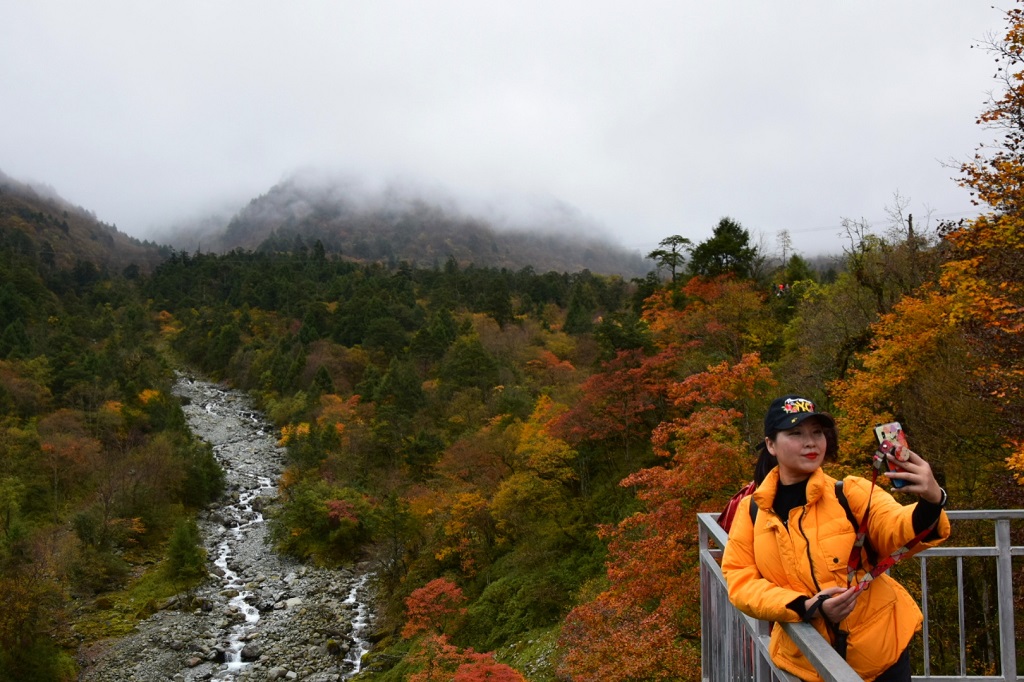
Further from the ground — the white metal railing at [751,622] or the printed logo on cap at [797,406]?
the printed logo on cap at [797,406]

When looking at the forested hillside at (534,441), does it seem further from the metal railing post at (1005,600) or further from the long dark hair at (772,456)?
the long dark hair at (772,456)

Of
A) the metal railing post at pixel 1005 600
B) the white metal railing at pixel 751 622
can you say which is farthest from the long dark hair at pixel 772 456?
the metal railing post at pixel 1005 600

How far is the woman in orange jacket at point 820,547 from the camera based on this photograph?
6.62 ft

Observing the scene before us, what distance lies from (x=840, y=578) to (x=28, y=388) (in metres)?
46.0

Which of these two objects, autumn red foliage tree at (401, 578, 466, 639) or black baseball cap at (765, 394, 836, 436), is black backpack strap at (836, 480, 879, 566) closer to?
black baseball cap at (765, 394, 836, 436)

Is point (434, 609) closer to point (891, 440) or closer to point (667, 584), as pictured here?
point (667, 584)

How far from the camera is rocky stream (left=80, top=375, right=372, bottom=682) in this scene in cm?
1931

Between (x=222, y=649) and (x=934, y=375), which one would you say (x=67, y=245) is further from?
(x=934, y=375)

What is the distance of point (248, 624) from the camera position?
73.7ft

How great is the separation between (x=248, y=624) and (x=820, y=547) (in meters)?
24.7

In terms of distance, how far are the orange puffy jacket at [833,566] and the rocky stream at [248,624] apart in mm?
19719

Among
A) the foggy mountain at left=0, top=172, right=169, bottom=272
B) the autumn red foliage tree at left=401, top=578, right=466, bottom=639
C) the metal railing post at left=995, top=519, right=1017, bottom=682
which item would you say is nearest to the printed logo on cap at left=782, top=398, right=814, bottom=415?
the metal railing post at left=995, top=519, right=1017, bottom=682

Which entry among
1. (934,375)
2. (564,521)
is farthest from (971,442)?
(564,521)

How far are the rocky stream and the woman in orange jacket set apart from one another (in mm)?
19723
